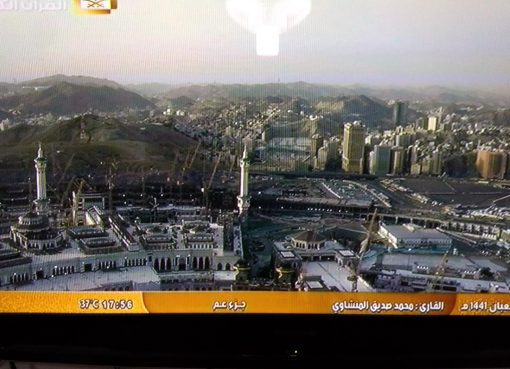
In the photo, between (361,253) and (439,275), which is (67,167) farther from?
(439,275)

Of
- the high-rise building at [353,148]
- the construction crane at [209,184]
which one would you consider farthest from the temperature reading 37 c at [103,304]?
the high-rise building at [353,148]

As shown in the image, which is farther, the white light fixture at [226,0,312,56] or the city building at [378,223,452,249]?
the city building at [378,223,452,249]

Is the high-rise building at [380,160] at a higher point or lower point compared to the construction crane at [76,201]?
higher

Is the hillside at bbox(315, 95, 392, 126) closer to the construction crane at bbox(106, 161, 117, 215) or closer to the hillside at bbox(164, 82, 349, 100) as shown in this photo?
the hillside at bbox(164, 82, 349, 100)

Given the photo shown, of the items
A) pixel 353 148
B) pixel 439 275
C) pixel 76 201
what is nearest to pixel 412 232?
pixel 439 275

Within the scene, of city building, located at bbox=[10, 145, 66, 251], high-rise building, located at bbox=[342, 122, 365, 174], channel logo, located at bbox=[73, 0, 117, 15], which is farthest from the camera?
high-rise building, located at bbox=[342, 122, 365, 174]

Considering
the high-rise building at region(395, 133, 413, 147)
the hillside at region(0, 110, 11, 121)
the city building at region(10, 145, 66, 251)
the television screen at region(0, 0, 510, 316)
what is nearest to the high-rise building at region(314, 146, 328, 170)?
the television screen at region(0, 0, 510, 316)

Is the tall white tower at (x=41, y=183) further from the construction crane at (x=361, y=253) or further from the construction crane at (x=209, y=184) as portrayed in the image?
the construction crane at (x=361, y=253)
